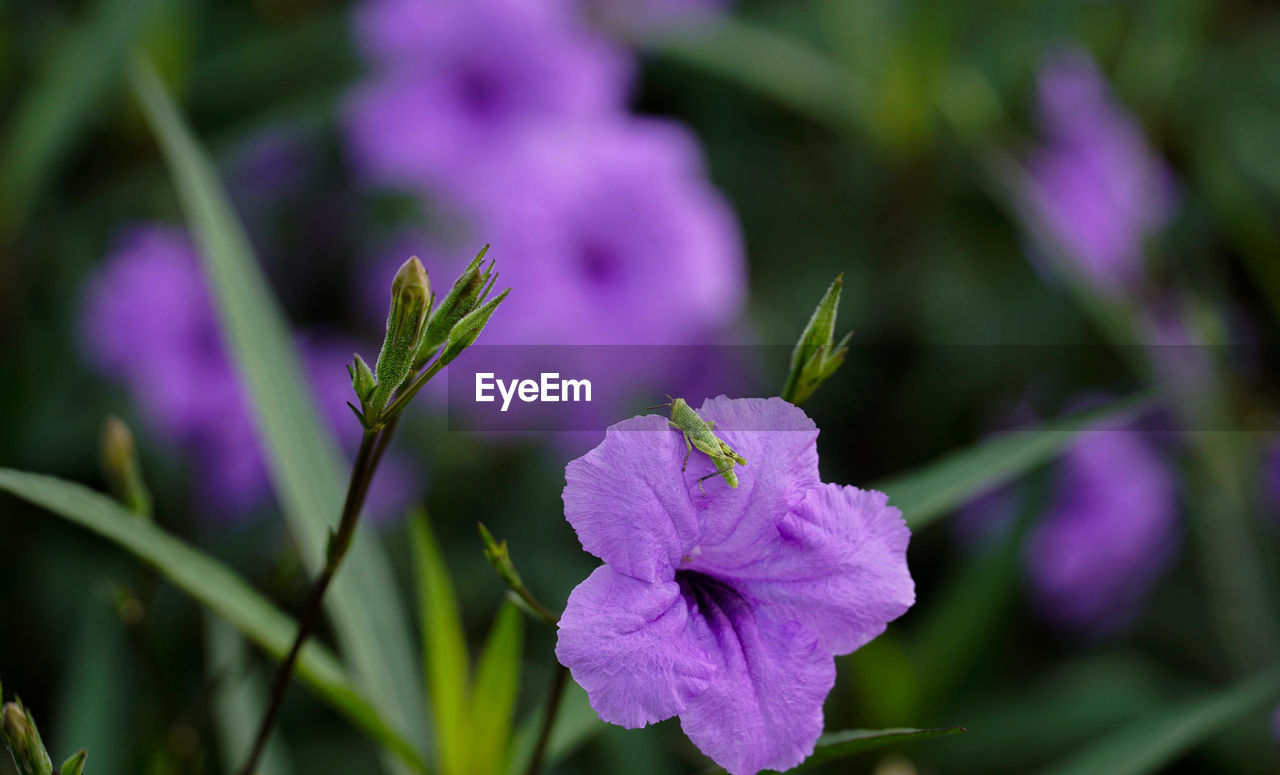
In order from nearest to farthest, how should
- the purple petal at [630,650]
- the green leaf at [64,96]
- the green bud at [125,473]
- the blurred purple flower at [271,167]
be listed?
the purple petal at [630,650] < the green bud at [125,473] < the green leaf at [64,96] < the blurred purple flower at [271,167]

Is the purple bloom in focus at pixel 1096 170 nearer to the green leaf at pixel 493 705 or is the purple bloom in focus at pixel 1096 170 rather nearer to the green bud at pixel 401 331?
the green leaf at pixel 493 705

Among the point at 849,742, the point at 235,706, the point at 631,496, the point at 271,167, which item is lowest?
the point at 235,706

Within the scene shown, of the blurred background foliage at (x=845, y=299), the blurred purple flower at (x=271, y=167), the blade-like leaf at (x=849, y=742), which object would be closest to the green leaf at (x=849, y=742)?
the blade-like leaf at (x=849, y=742)

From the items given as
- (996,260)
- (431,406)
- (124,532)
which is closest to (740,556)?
(124,532)

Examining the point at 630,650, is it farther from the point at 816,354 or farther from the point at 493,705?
the point at 493,705

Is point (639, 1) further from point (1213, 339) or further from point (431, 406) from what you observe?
point (1213, 339)

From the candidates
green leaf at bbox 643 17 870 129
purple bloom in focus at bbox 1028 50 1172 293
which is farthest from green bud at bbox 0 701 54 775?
purple bloom in focus at bbox 1028 50 1172 293

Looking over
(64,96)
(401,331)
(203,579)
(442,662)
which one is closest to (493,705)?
(442,662)
